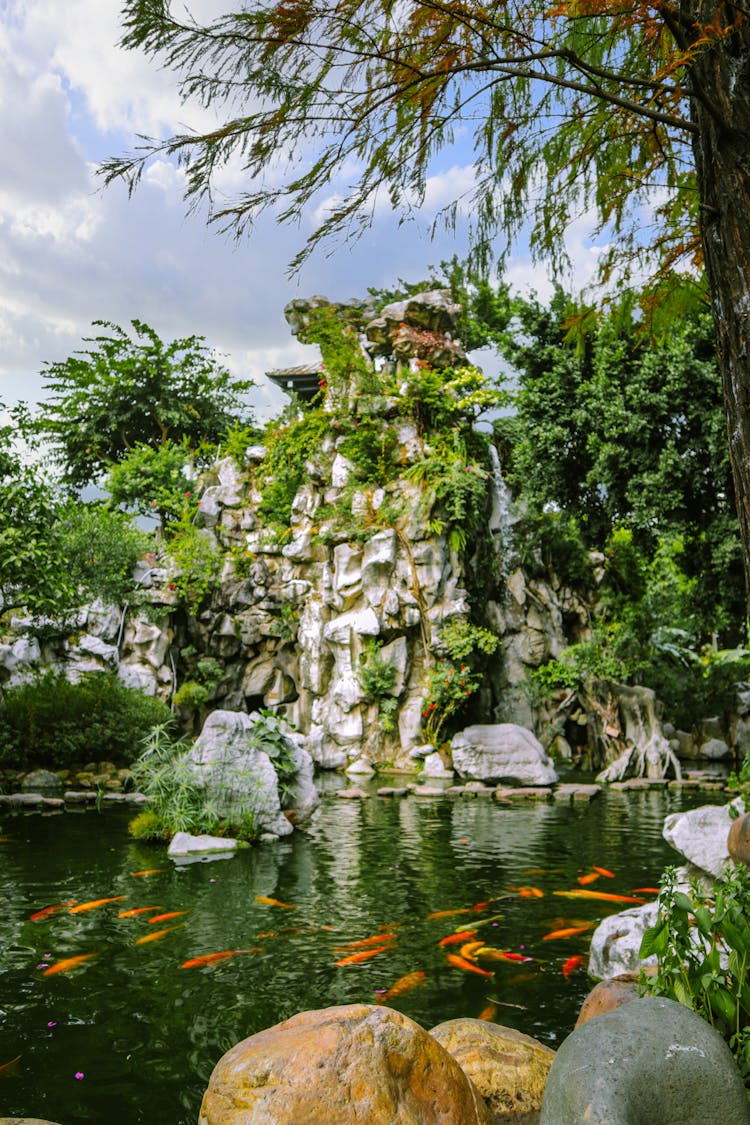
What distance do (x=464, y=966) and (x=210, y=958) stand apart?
1612 millimetres

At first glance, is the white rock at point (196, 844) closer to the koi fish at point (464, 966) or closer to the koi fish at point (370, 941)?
the koi fish at point (370, 941)

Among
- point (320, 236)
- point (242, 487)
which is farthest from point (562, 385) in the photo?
point (320, 236)

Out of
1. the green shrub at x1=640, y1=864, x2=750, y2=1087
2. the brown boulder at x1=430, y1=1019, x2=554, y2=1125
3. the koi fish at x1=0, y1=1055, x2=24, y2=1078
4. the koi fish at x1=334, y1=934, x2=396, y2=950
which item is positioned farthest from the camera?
the koi fish at x1=334, y1=934, x2=396, y2=950

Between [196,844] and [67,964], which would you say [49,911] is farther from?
[196,844]

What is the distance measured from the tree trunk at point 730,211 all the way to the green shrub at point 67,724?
12711 millimetres

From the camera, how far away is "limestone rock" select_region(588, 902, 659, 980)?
4621 mm

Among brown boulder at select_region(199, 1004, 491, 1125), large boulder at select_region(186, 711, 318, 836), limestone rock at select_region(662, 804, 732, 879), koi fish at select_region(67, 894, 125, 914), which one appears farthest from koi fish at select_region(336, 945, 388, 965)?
large boulder at select_region(186, 711, 318, 836)

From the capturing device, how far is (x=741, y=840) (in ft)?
13.7

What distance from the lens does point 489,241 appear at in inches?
169

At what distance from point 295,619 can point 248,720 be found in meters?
9.60

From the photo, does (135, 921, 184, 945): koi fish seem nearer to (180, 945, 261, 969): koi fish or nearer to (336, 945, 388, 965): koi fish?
(180, 945, 261, 969): koi fish

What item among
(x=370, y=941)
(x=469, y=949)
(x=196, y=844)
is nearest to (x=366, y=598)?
(x=196, y=844)

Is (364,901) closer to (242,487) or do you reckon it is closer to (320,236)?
(320,236)

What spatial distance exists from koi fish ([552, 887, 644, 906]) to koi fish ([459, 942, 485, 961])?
150 cm
